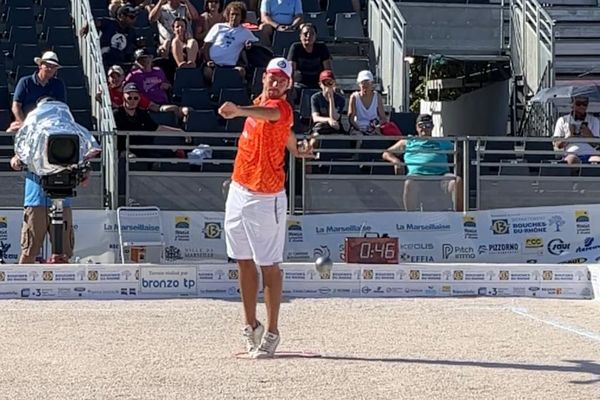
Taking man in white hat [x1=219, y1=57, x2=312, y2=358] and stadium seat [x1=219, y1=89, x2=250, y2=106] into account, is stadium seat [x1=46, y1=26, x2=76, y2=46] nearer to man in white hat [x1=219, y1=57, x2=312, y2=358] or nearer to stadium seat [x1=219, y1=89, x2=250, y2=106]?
stadium seat [x1=219, y1=89, x2=250, y2=106]

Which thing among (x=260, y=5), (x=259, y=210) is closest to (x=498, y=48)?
(x=260, y=5)

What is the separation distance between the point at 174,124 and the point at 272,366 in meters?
8.84

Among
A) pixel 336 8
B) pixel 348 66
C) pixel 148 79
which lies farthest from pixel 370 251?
pixel 336 8

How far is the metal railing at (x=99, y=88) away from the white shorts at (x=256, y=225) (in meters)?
6.59

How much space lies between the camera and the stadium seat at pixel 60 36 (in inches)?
781

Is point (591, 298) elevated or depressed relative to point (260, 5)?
depressed

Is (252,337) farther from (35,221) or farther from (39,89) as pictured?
(39,89)

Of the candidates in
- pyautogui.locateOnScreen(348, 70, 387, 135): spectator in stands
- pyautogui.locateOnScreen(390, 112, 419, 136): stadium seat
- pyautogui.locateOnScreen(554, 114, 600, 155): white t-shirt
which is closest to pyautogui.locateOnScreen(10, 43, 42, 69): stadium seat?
pyautogui.locateOnScreen(348, 70, 387, 135): spectator in stands

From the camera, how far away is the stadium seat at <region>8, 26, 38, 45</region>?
19.6 m

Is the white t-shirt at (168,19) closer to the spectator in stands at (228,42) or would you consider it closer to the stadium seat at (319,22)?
the spectator in stands at (228,42)

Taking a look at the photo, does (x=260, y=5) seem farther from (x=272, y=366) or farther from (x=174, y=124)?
(x=272, y=366)

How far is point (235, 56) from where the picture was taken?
19172 mm

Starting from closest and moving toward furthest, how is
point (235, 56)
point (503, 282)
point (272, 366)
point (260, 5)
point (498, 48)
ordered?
point (272, 366) < point (503, 282) < point (235, 56) < point (260, 5) < point (498, 48)

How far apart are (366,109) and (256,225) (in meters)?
8.32
